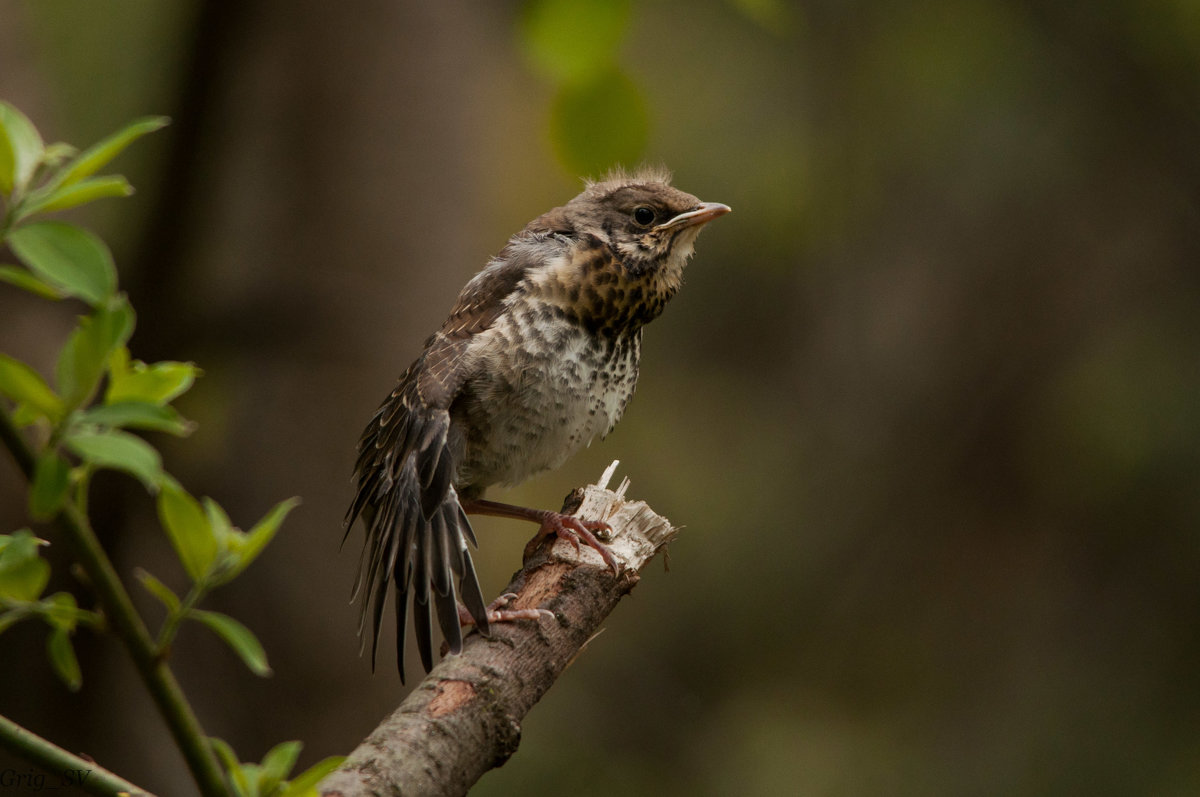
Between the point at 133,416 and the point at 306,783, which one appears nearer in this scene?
the point at 133,416

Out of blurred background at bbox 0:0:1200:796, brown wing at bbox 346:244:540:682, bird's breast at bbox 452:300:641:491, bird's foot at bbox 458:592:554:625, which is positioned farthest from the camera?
blurred background at bbox 0:0:1200:796

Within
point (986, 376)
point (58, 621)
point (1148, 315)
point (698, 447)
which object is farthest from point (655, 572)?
point (58, 621)

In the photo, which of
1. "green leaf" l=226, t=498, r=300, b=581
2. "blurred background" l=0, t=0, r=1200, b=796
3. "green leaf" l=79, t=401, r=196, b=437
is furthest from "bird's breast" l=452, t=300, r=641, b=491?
"green leaf" l=79, t=401, r=196, b=437

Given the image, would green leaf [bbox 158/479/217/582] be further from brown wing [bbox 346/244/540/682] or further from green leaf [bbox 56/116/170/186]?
brown wing [bbox 346/244/540/682]

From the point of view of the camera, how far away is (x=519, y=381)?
2895 millimetres

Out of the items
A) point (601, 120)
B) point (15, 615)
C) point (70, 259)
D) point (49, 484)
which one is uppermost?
point (601, 120)

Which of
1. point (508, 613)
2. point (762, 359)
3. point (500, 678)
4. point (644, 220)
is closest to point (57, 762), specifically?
point (500, 678)

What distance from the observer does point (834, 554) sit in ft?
24.3

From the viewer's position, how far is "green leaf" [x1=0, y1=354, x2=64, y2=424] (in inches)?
27.0

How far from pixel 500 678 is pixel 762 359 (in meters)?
5.86

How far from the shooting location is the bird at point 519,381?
248 cm

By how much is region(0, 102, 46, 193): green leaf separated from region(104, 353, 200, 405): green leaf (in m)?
0.12

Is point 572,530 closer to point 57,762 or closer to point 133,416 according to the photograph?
point 57,762

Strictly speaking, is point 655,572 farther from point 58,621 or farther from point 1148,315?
point 58,621
